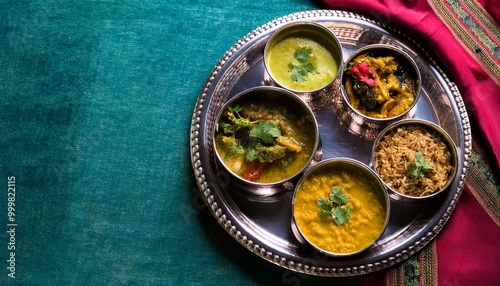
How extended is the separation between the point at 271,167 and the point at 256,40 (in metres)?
0.78

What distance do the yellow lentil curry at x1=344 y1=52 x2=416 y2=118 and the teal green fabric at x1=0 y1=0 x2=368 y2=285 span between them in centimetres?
60

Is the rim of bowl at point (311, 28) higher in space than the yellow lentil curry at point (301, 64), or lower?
higher

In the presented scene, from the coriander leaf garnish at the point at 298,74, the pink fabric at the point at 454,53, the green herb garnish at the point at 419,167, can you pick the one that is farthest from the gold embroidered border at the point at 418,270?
the coriander leaf garnish at the point at 298,74

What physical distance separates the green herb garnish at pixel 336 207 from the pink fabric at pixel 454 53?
0.92 metres

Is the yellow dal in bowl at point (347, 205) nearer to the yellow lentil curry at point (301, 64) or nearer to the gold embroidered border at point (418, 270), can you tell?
the gold embroidered border at point (418, 270)

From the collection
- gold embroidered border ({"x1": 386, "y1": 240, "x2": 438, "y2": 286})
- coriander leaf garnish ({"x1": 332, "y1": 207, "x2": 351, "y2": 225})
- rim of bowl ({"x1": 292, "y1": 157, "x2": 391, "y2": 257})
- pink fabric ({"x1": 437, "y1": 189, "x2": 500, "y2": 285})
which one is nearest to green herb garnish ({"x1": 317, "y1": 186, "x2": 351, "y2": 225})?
coriander leaf garnish ({"x1": 332, "y1": 207, "x2": 351, "y2": 225})

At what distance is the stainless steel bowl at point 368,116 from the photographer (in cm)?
312

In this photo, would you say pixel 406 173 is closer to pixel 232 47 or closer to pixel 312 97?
pixel 312 97

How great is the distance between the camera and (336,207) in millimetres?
3029

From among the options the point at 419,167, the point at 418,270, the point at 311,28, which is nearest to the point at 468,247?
the point at 418,270

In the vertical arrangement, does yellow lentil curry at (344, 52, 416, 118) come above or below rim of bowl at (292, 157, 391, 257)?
above

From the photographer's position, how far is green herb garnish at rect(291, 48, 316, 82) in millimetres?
3234

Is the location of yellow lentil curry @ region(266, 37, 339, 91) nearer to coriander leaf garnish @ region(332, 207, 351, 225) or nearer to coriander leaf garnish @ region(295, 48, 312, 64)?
coriander leaf garnish @ region(295, 48, 312, 64)

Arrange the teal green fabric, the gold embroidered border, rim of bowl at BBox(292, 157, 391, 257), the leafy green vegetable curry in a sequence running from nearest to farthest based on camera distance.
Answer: rim of bowl at BBox(292, 157, 391, 257), the leafy green vegetable curry, the gold embroidered border, the teal green fabric
